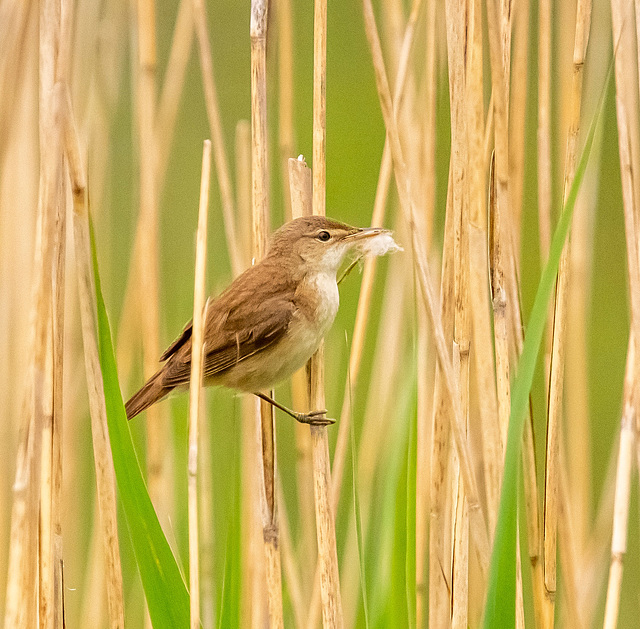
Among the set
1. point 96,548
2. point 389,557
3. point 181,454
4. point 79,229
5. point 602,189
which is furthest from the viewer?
point 602,189

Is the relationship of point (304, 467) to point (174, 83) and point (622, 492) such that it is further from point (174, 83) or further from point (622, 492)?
point (174, 83)

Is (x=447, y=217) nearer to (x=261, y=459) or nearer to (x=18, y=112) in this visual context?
(x=261, y=459)

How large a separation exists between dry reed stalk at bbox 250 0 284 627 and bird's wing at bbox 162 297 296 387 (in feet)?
0.90

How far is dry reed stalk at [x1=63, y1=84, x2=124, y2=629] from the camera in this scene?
1.19m

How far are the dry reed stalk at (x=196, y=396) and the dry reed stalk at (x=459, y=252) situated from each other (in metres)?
0.44

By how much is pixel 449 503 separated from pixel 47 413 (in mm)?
853

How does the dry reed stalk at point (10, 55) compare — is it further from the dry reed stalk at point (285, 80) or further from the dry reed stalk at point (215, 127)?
the dry reed stalk at point (285, 80)

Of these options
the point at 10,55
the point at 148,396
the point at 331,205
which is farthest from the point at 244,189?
the point at 331,205

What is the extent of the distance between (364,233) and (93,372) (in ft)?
2.65

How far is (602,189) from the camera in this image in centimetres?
384

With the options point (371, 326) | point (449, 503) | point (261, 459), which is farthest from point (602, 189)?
point (261, 459)

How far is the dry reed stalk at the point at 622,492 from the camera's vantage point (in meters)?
1.37

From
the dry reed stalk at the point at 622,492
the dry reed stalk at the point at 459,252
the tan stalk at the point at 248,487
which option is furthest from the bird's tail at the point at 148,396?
the dry reed stalk at the point at 622,492

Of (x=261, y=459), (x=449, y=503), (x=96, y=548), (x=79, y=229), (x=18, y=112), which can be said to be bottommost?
(x=96, y=548)
